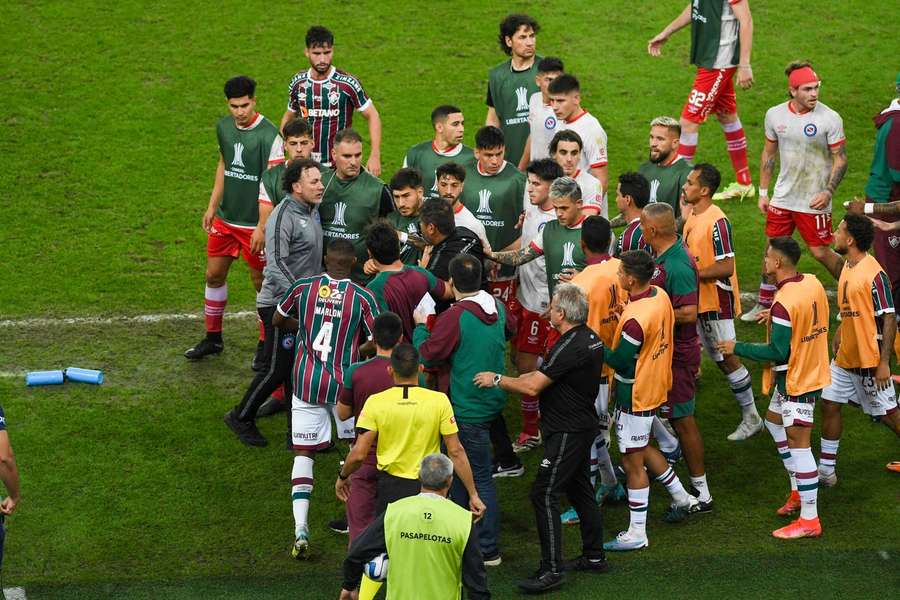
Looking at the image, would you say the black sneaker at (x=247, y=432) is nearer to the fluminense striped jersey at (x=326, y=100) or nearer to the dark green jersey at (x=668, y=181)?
the fluminense striped jersey at (x=326, y=100)

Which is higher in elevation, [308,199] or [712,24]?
[712,24]

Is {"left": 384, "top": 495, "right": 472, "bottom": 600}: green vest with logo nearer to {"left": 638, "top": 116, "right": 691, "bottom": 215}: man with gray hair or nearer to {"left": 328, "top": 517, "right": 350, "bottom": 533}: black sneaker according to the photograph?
{"left": 328, "top": 517, "right": 350, "bottom": 533}: black sneaker

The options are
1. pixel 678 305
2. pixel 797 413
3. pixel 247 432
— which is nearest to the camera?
pixel 797 413

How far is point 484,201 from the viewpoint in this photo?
988cm

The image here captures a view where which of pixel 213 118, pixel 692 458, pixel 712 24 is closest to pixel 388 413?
pixel 692 458

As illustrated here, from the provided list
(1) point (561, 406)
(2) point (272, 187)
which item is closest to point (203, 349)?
(2) point (272, 187)

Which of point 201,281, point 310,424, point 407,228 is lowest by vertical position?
point 201,281

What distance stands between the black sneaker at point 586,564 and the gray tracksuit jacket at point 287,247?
282 cm

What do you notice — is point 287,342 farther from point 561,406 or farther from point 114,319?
point 114,319

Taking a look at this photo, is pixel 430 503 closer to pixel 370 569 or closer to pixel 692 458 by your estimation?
pixel 370 569

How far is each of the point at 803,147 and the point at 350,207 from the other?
13.4ft

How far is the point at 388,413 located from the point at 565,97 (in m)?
4.16

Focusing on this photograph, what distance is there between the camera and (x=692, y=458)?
871 cm

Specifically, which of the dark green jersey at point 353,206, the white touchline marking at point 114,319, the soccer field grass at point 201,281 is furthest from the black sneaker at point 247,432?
the white touchline marking at point 114,319
